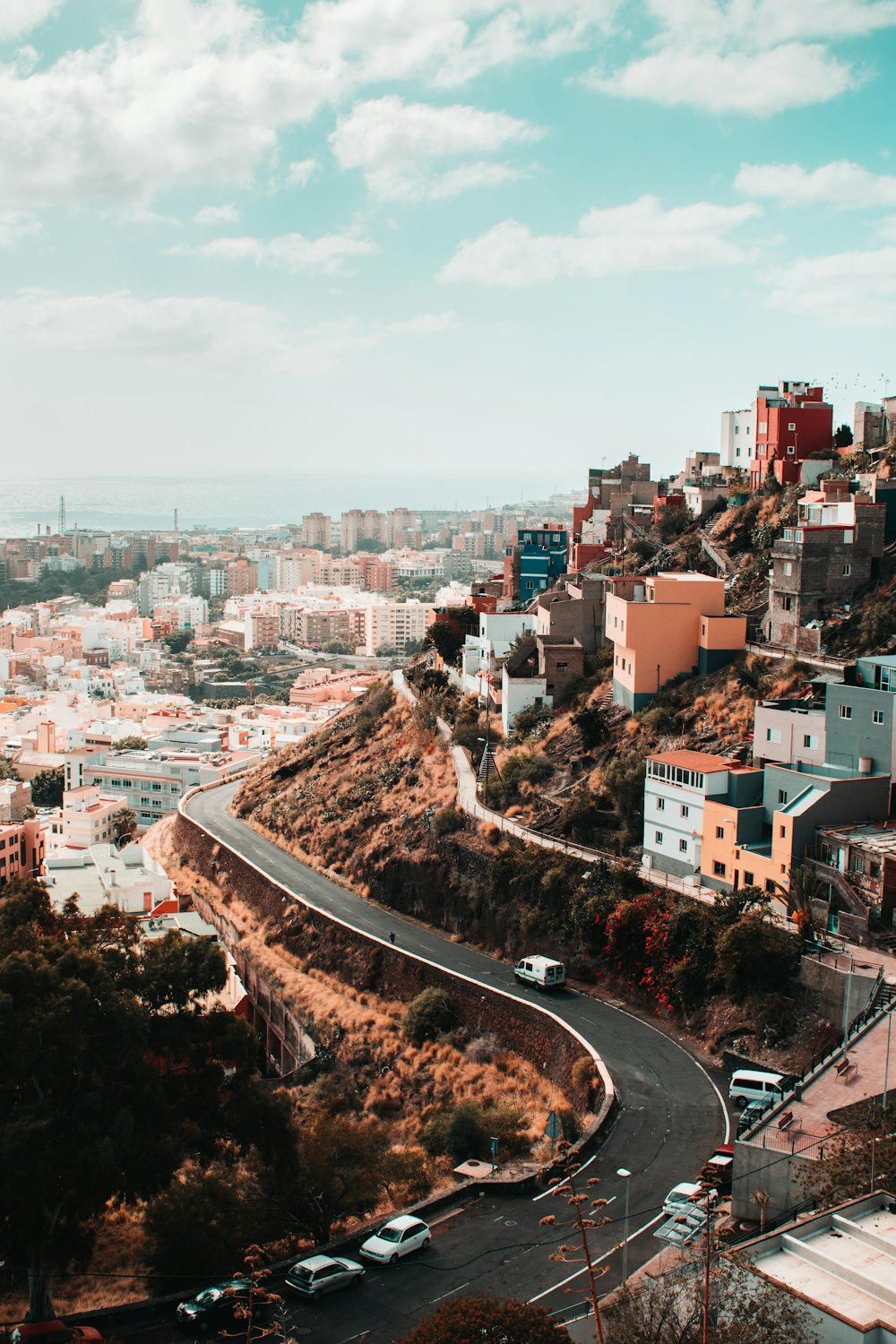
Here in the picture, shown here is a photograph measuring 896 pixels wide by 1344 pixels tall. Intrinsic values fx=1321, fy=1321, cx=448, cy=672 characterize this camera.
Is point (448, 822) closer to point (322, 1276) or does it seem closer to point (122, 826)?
point (322, 1276)

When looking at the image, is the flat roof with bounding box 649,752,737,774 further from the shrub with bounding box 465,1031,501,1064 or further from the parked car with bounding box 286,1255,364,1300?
the parked car with bounding box 286,1255,364,1300

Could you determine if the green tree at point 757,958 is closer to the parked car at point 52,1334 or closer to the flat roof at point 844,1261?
the flat roof at point 844,1261

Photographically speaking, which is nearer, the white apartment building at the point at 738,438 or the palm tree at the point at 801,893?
the palm tree at the point at 801,893

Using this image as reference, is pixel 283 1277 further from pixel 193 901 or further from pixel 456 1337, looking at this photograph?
pixel 193 901

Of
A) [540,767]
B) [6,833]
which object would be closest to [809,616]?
[540,767]

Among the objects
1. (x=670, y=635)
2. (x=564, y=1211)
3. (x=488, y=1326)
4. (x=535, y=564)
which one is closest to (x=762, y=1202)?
(x=564, y=1211)

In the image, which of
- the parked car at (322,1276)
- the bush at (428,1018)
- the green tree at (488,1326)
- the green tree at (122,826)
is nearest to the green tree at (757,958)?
the bush at (428,1018)
